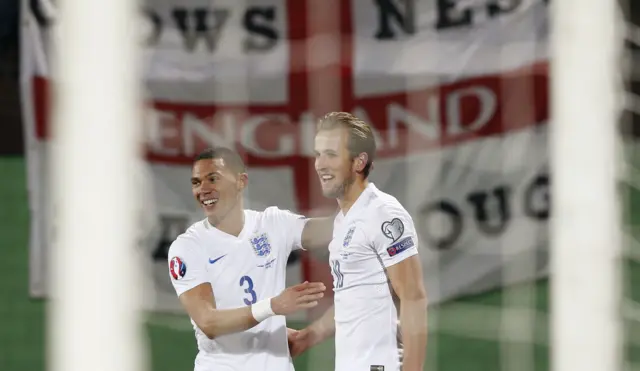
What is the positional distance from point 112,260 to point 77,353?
0.09 m

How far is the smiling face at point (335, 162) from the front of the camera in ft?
5.75

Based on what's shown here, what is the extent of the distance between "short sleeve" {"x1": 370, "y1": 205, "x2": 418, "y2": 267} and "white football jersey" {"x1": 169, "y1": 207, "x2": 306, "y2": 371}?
325 millimetres

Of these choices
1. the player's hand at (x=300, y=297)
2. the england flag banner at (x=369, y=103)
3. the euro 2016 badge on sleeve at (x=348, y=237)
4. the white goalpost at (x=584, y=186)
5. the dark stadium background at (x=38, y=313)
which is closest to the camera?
the white goalpost at (x=584, y=186)

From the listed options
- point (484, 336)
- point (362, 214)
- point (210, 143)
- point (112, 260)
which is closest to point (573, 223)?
point (112, 260)

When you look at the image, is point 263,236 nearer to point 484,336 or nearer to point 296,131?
point 296,131

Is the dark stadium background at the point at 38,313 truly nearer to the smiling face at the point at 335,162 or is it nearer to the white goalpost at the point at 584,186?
the smiling face at the point at 335,162

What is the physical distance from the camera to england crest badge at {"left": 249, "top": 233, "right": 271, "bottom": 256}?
6.45 ft

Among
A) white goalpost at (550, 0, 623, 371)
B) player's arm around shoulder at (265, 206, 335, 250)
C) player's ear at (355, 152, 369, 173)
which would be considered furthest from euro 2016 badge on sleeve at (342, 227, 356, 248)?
white goalpost at (550, 0, 623, 371)

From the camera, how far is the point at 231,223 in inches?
78.7

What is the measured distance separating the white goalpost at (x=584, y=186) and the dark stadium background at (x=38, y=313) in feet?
5.93

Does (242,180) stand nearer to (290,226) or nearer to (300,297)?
(290,226)

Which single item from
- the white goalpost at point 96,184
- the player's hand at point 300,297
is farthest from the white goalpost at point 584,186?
the player's hand at point 300,297

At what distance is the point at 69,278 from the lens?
0.93m

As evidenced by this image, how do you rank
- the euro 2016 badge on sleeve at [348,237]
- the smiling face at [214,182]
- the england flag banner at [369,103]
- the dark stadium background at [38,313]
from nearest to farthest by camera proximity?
the euro 2016 badge on sleeve at [348,237]
the smiling face at [214,182]
the england flag banner at [369,103]
the dark stadium background at [38,313]
